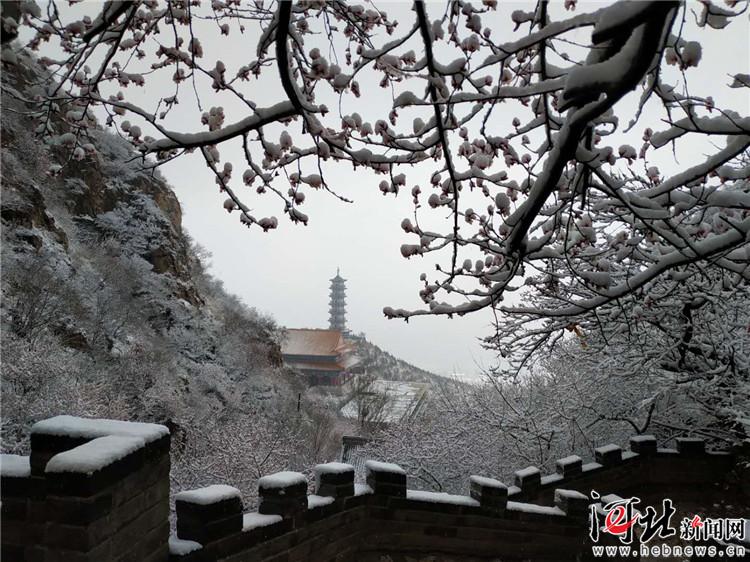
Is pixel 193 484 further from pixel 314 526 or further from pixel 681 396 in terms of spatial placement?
pixel 681 396

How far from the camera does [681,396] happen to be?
374 inches

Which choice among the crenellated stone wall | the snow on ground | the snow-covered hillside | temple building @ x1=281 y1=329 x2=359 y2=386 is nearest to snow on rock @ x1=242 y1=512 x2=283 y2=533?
the crenellated stone wall

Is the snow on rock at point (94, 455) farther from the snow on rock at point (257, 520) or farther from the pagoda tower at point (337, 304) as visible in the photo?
the pagoda tower at point (337, 304)

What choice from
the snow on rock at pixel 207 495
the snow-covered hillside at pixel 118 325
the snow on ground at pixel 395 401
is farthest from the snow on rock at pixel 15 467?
the snow on ground at pixel 395 401

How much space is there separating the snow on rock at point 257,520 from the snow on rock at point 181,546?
420mm

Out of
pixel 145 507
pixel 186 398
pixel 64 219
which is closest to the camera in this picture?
pixel 145 507

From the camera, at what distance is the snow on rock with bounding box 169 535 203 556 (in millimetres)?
3273

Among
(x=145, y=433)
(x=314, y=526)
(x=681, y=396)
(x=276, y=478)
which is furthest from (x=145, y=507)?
(x=681, y=396)

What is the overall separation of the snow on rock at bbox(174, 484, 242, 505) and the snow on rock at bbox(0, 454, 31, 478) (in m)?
1.07

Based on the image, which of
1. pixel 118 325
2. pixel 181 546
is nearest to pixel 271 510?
pixel 181 546

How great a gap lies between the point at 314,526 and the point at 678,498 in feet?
23.0

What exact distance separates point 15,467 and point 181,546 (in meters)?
1.26

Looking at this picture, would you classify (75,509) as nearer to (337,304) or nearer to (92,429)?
(92,429)

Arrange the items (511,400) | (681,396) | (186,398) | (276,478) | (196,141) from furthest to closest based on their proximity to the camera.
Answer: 1. (186,398)
2. (511,400)
3. (681,396)
4. (276,478)
5. (196,141)
